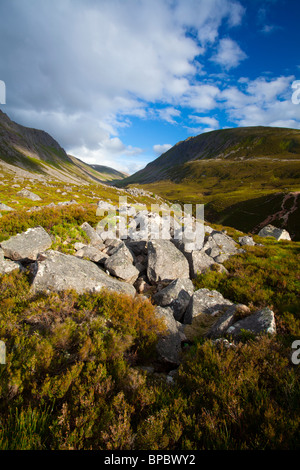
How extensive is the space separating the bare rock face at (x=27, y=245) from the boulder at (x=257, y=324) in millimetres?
8948

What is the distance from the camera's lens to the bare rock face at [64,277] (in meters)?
6.40

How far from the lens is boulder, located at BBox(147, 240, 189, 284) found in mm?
10203

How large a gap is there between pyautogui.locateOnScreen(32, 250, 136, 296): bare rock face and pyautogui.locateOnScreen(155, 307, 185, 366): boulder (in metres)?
2.15

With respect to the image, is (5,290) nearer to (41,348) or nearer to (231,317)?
(41,348)

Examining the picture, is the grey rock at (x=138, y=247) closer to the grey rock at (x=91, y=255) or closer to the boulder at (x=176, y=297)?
the grey rock at (x=91, y=255)

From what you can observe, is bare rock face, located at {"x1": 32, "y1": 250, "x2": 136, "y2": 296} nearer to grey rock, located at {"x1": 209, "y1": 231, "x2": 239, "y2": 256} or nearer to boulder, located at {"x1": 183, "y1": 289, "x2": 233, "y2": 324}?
boulder, located at {"x1": 183, "y1": 289, "x2": 233, "y2": 324}

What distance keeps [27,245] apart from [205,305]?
878cm

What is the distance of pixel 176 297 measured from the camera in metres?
8.24

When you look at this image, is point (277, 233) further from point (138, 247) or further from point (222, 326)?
point (222, 326)

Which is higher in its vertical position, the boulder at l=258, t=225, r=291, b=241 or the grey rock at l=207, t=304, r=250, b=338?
the boulder at l=258, t=225, r=291, b=241

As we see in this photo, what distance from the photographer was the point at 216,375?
12.6 feet

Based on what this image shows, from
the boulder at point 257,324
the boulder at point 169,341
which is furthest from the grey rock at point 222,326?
the boulder at point 169,341

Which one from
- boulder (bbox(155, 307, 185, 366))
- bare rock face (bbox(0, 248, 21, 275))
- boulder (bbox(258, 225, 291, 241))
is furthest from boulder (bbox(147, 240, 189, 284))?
boulder (bbox(258, 225, 291, 241))
